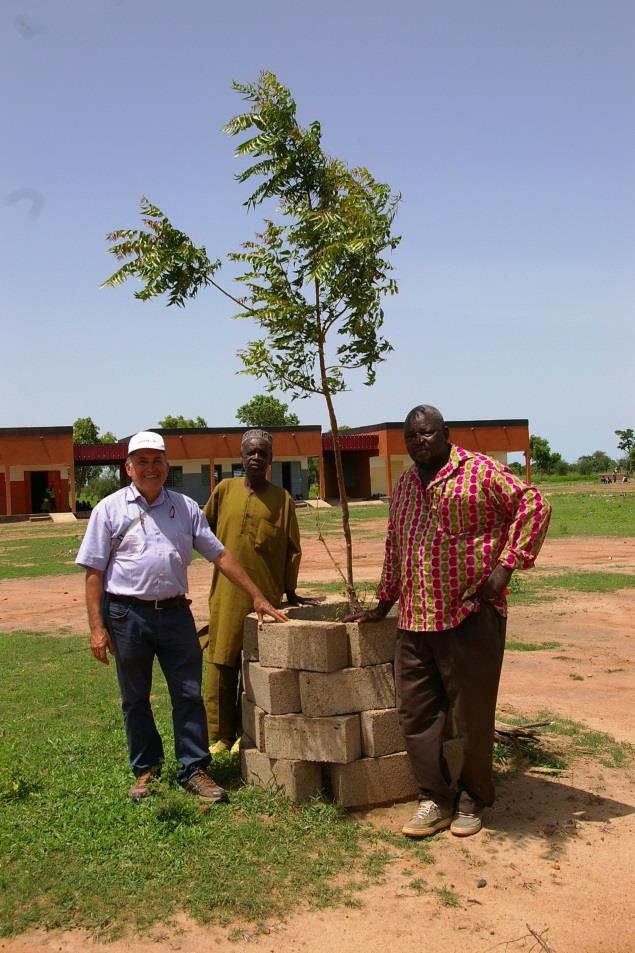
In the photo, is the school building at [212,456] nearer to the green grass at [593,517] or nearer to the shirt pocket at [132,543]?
the green grass at [593,517]

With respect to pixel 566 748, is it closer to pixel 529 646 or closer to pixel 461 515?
pixel 461 515

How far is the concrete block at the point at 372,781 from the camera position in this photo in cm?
427

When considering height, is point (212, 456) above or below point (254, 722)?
above

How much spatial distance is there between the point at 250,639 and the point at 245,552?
1.83 feet

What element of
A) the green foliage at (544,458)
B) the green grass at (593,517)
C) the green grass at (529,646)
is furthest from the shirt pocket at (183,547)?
the green foliage at (544,458)

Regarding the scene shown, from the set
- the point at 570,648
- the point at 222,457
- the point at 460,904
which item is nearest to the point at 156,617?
the point at 460,904

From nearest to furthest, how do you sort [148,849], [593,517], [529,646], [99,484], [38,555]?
[148,849] < [529,646] < [38,555] < [593,517] < [99,484]

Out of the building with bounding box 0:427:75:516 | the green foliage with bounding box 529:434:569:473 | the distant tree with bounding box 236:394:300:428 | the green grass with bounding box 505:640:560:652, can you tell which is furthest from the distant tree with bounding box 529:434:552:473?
the green grass with bounding box 505:640:560:652

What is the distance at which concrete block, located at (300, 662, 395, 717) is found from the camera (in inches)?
167

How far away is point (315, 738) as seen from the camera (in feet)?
14.0

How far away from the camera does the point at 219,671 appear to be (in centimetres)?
496

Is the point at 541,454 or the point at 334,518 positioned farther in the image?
the point at 541,454

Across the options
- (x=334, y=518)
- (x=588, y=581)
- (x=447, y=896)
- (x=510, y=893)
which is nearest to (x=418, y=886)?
(x=447, y=896)

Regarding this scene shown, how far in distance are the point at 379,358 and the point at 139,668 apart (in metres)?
2.24
